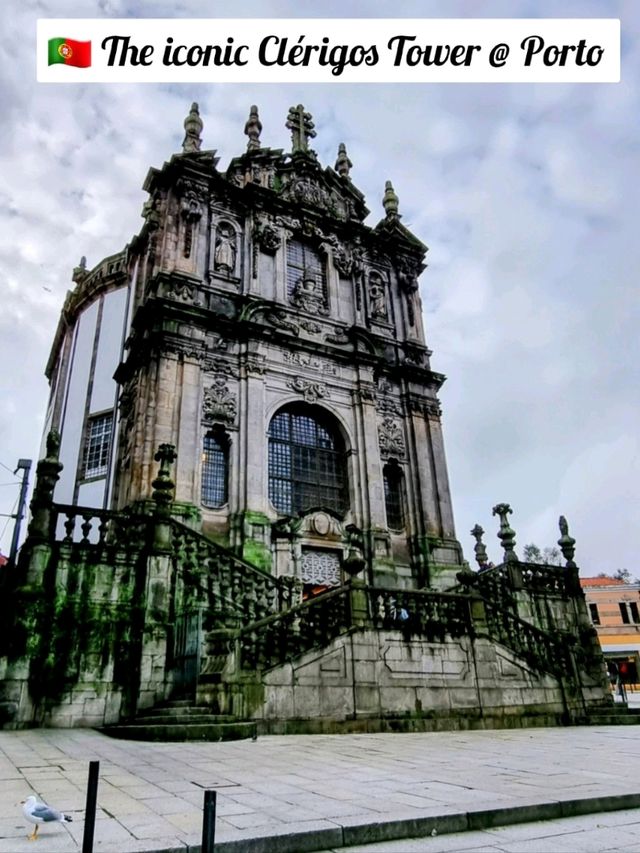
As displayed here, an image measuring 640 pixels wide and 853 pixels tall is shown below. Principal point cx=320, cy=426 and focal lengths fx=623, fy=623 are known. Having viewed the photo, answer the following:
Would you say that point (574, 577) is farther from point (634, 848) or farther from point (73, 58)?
point (73, 58)

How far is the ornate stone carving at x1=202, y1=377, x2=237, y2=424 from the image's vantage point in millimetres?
19797

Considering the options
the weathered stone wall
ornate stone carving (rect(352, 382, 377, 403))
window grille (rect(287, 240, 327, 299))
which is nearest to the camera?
the weathered stone wall

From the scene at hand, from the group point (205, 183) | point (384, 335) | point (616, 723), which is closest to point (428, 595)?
point (616, 723)

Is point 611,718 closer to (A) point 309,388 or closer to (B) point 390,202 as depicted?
(A) point 309,388

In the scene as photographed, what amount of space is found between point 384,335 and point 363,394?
3.44 meters

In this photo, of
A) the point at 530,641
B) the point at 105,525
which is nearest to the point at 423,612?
the point at 530,641

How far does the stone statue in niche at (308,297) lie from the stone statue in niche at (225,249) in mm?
2589

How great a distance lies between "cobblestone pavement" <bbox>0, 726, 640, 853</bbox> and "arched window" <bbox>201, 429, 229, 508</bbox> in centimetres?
935

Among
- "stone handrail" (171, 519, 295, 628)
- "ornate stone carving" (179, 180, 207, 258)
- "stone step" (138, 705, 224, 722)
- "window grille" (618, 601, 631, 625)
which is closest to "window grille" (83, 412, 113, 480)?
"ornate stone carving" (179, 180, 207, 258)

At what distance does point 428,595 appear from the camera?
570 inches

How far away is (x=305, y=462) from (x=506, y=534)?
699 centimetres

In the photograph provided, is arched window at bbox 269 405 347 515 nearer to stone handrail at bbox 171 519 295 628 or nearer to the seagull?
stone handrail at bbox 171 519 295 628

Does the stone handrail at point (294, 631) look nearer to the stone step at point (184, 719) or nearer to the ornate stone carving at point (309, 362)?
the stone step at point (184, 719)

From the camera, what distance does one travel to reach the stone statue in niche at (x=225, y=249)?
22531mm
